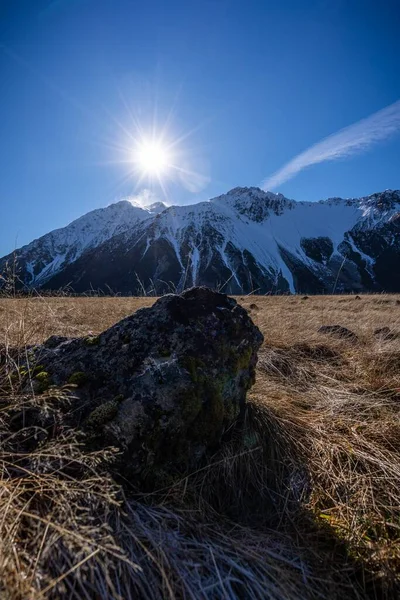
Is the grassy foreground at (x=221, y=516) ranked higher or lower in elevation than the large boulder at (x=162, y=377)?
lower

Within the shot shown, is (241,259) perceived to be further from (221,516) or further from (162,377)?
(221,516)

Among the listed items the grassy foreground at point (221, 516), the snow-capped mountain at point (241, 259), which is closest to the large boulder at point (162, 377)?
the grassy foreground at point (221, 516)

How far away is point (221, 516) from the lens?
5.58 feet

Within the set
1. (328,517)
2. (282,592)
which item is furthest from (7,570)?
(328,517)

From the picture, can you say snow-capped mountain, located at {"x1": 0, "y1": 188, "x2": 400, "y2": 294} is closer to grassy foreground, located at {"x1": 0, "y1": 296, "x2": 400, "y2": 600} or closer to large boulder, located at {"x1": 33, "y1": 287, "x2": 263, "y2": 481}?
large boulder, located at {"x1": 33, "y1": 287, "x2": 263, "y2": 481}

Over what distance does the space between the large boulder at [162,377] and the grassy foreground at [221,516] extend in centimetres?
16

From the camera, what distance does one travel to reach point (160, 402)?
1.98 meters

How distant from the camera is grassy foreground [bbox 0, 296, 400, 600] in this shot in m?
1.19

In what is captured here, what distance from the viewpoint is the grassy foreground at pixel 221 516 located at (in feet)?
3.91

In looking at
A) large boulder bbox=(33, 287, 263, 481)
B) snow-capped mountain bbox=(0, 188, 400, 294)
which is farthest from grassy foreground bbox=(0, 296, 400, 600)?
snow-capped mountain bbox=(0, 188, 400, 294)

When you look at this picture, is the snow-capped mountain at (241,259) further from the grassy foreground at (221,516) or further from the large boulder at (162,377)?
the grassy foreground at (221,516)

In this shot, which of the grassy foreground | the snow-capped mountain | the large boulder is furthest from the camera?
the snow-capped mountain

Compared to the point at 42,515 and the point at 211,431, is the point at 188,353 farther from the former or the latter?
the point at 42,515

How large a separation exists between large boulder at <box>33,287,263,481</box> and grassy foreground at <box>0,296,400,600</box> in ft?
0.51
